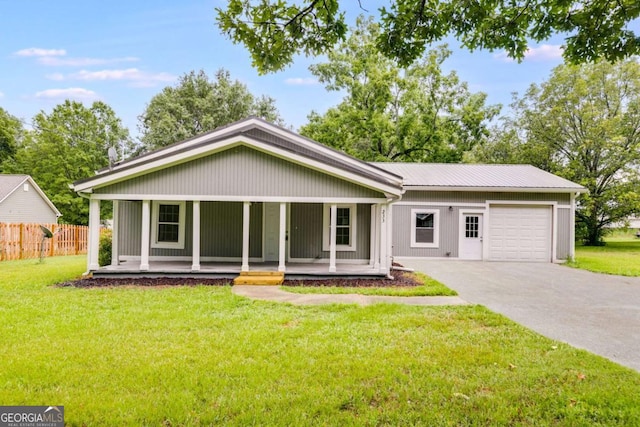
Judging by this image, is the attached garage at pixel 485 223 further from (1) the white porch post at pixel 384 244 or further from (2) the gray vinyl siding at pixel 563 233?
(1) the white porch post at pixel 384 244

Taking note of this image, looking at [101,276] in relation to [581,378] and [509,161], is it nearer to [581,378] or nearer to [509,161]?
[581,378]

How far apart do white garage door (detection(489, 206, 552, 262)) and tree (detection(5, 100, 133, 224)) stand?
A: 29410mm

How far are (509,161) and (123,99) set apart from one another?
1329 inches

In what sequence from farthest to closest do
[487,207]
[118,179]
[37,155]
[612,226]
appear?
[37,155] → [612,226] → [487,207] → [118,179]

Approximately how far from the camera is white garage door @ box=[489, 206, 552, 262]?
14.9 m

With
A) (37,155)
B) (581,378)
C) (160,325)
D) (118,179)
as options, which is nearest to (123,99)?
(37,155)

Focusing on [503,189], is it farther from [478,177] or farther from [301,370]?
[301,370]

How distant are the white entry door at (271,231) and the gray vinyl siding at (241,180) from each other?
1973 millimetres

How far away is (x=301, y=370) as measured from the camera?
3.77 meters

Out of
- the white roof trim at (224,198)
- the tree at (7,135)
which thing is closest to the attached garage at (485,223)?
the white roof trim at (224,198)

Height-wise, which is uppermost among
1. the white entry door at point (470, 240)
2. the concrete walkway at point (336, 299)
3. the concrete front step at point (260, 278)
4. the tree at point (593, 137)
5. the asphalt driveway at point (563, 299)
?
the tree at point (593, 137)

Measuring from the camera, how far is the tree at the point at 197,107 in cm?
3032

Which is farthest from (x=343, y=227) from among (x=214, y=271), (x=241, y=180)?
(x=214, y=271)

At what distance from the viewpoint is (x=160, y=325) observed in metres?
Answer: 5.32
